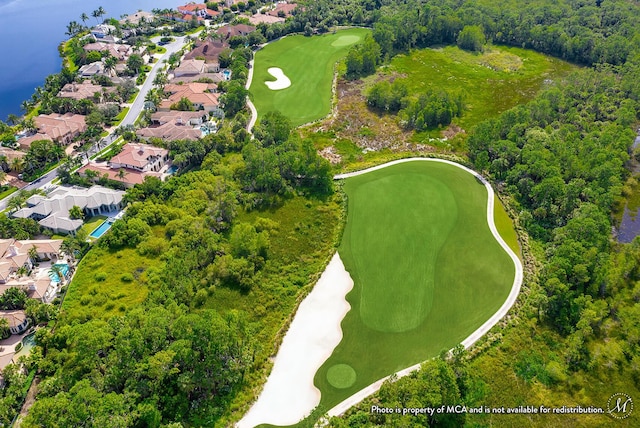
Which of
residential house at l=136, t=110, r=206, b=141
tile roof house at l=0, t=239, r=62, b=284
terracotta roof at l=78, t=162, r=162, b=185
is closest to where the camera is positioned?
tile roof house at l=0, t=239, r=62, b=284

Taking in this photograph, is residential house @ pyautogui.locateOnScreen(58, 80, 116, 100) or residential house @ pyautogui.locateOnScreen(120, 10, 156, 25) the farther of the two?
residential house @ pyautogui.locateOnScreen(120, 10, 156, 25)

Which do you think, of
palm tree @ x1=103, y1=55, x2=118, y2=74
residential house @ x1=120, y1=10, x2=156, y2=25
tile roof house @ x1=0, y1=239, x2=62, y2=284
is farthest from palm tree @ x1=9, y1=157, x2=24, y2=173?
residential house @ x1=120, y1=10, x2=156, y2=25

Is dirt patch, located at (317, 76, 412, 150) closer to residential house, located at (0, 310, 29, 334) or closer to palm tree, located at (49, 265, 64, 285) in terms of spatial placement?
palm tree, located at (49, 265, 64, 285)

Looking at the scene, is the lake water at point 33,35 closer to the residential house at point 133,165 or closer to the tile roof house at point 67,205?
the residential house at point 133,165

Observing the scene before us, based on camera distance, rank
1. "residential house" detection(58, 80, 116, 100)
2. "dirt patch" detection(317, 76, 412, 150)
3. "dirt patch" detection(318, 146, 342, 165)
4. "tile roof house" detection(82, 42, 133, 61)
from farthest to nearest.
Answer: "tile roof house" detection(82, 42, 133, 61) → "residential house" detection(58, 80, 116, 100) → "dirt patch" detection(317, 76, 412, 150) → "dirt patch" detection(318, 146, 342, 165)

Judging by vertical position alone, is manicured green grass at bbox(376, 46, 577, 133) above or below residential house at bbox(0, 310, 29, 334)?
below
